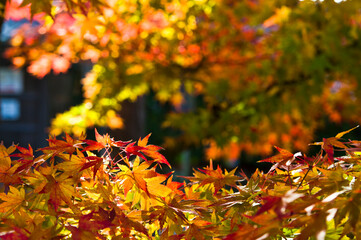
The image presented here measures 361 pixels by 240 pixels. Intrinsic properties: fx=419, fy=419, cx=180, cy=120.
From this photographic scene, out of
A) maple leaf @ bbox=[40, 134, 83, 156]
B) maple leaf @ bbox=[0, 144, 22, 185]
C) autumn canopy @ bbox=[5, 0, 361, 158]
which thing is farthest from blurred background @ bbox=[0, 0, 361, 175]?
maple leaf @ bbox=[40, 134, 83, 156]

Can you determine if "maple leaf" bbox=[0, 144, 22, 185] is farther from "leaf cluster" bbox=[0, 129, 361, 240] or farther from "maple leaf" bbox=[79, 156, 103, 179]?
"maple leaf" bbox=[79, 156, 103, 179]

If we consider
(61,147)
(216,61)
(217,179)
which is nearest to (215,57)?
(216,61)

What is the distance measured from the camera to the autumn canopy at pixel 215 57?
17.2 feet

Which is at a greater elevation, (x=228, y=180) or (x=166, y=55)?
(x=166, y=55)

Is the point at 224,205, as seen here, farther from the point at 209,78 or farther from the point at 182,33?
the point at 209,78

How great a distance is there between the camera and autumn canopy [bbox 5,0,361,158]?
5242 millimetres

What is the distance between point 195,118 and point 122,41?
152 centimetres

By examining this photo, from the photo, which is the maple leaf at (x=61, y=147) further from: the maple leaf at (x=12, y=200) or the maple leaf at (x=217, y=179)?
the maple leaf at (x=217, y=179)

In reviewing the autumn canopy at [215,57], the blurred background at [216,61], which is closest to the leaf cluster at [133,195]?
the blurred background at [216,61]

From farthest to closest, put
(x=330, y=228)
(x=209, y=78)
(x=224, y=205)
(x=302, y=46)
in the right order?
(x=209, y=78)
(x=302, y=46)
(x=224, y=205)
(x=330, y=228)

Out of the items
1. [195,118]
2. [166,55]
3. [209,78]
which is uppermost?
[166,55]

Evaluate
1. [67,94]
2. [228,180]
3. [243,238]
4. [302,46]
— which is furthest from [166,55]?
[67,94]

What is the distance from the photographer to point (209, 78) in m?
7.22

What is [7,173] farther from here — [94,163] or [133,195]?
[133,195]
